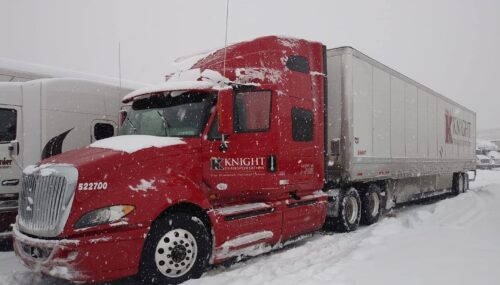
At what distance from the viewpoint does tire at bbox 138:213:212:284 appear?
5.09 m

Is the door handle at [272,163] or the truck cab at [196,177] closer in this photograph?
the truck cab at [196,177]

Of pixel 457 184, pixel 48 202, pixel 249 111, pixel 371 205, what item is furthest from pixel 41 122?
pixel 457 184

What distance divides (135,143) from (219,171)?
1.28m

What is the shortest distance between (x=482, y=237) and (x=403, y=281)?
3.06m

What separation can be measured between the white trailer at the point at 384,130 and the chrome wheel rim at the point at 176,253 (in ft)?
13.2

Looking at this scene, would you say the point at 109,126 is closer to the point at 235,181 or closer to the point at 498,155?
the point at 235,181

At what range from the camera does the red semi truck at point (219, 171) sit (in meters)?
4.76

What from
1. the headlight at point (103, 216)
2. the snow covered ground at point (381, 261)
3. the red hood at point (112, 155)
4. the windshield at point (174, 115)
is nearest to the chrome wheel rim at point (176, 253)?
the snow covered ground at point (381, 261)

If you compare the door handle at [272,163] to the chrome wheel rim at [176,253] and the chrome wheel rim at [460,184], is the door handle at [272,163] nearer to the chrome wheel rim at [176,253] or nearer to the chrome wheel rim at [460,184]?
the chrome wheel rim at [176,253]

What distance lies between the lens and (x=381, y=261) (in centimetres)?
576

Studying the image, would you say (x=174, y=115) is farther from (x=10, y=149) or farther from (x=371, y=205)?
(x=371, y=205)

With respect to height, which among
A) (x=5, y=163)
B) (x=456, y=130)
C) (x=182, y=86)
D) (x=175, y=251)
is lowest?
(x=175, y=251)

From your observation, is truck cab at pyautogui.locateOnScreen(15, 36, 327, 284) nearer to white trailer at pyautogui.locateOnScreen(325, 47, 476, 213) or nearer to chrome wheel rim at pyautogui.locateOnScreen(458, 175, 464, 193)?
white trailer at pyautogui.locateOnScreen(325, 47, 476, 213)

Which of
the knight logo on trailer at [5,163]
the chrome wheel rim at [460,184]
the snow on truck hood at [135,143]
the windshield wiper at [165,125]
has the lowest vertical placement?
the chrome wheel rim at [460,184]
